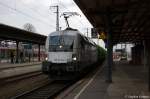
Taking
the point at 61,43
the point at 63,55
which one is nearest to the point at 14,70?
the point at 61,43

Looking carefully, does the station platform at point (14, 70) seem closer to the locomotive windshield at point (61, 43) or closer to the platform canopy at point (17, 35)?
the platform canopy at point (17, 35)

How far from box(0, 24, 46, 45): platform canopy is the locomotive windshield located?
18613 mm

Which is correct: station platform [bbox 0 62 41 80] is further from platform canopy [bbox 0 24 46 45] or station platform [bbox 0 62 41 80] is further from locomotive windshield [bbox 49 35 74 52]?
locomotive windshield [bbox 49 35 74 52]

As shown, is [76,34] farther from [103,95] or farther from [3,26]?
[3,26]

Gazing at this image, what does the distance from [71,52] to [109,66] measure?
8.35 feet

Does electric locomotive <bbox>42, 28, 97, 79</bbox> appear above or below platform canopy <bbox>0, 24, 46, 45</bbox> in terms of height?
below

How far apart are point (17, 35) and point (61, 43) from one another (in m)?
29.7

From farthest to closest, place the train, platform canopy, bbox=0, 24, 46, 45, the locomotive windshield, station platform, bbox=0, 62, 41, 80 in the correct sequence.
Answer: platform canopy, bbox=0, 24, 46, 45 → station platform, bbox=0, 62, 41, 80 → the locomotive windshield → the train

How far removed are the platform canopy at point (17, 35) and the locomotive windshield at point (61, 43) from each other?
18.6 m

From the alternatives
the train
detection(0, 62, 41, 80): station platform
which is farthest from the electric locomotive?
detection(0, 62, 41, 80): station platform

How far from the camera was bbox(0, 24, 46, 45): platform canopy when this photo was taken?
4231 centimetres

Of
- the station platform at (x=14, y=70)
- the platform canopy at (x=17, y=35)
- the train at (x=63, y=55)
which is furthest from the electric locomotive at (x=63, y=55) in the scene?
the platform canopy at (x=17, y=35)

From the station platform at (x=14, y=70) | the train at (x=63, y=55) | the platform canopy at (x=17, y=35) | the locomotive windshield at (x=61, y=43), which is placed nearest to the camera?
the train at (x=63, y=55)

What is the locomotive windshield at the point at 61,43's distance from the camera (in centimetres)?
2095
